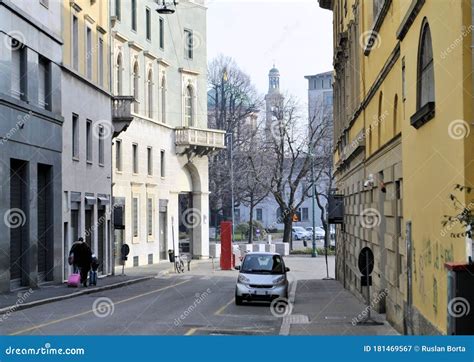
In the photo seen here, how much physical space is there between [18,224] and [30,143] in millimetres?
2856

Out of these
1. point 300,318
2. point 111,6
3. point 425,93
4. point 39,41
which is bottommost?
point 300,318

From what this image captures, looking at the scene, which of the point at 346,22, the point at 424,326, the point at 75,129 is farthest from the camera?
the point at 75,129

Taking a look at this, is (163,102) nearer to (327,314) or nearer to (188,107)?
(188,107)

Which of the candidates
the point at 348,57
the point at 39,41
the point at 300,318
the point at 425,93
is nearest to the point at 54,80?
the point at 39,41

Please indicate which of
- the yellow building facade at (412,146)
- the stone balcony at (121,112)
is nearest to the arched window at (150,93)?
the stone balcony at (121,112)

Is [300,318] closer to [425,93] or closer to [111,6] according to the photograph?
[425,93]

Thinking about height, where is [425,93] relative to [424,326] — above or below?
above

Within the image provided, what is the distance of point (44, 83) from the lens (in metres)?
36.2

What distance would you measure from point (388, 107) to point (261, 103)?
204 ft

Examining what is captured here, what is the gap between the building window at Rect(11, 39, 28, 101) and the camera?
105 feet

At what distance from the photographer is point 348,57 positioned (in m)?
35.5

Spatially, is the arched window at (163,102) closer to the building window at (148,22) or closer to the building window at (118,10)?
the building window at (148,22)

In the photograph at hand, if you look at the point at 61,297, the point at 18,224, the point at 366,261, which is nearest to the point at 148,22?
the point at 18,224

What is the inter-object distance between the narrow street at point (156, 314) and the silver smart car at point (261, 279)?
1.13ft
